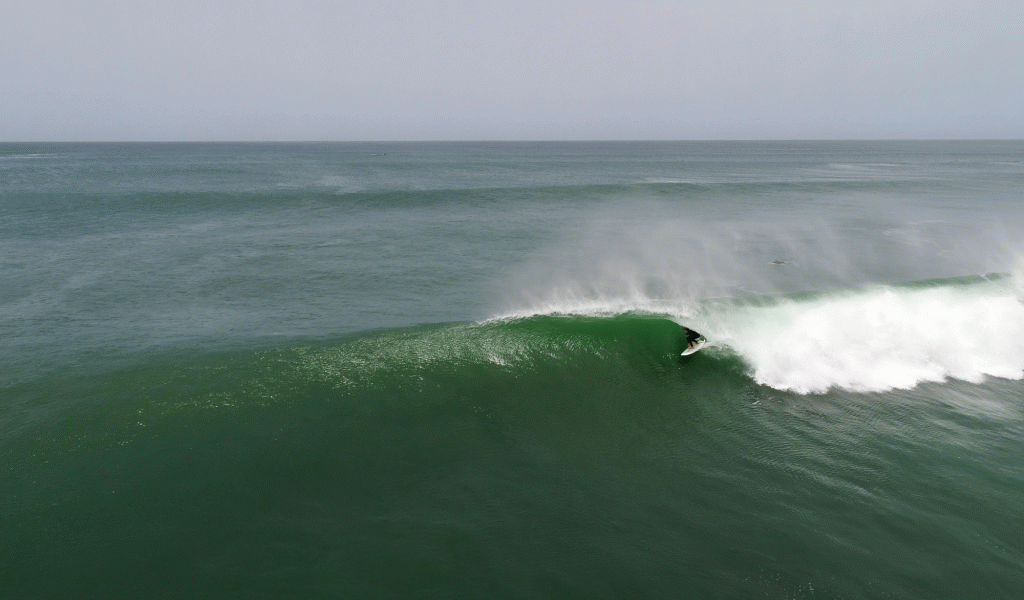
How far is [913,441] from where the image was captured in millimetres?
11531

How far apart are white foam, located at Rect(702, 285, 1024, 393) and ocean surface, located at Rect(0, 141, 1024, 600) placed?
0.10m

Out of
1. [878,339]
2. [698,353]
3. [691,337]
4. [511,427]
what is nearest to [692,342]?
[691,337]

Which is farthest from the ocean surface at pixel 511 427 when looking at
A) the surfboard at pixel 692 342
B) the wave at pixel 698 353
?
the surfboard at pixel 692 342

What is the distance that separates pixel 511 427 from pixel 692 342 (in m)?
6.75

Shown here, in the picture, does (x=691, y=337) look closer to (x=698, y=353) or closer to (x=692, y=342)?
(x=692, y=342)

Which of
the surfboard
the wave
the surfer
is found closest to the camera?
the wave

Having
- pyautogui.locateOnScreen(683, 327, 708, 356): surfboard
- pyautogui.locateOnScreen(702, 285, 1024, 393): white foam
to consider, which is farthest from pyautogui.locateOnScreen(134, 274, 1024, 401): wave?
pyautogui.locateOnScreen(683, 327, 708, 356): surfboard

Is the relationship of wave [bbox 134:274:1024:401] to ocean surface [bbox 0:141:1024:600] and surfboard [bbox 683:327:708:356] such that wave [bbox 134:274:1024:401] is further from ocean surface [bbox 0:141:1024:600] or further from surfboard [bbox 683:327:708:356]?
surfboard [bbox 683:327:708:356]

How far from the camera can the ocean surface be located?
28.0ft

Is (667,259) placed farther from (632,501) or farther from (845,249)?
(632,501)

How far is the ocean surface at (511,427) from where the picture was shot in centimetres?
853

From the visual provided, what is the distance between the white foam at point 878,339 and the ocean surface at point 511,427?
104mm

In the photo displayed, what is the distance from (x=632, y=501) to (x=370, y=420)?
628cm

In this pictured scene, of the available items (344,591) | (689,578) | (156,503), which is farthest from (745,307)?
(156,503)
